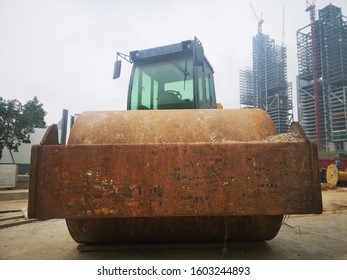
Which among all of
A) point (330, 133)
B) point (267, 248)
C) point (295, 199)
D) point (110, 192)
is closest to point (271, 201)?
point (295, 199)

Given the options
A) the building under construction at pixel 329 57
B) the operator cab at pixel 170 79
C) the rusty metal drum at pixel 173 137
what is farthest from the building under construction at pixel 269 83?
the rusty metal drum at pixel 173 137

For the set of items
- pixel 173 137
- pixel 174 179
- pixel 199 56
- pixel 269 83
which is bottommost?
pixel 174 179

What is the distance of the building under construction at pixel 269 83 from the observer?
56.0 feet

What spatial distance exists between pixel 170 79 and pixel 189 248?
242 cm

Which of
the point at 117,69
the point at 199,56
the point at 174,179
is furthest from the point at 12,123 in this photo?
the point at 174,179

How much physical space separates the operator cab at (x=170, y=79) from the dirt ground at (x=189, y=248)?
6.30 ft

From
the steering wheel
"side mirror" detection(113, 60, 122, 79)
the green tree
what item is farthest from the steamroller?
the green tree

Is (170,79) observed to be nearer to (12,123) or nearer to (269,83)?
(12,123)

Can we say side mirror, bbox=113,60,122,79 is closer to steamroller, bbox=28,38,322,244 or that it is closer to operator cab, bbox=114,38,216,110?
operator cab, bbox=114,38,216,110

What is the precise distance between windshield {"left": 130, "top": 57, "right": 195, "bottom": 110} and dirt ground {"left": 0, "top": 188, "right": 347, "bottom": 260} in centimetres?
195

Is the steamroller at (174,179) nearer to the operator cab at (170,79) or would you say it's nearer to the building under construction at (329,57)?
the operator cab at (170,79)

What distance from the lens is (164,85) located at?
12.8 ft

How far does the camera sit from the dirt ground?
95.7 inches

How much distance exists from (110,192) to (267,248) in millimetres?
1967
